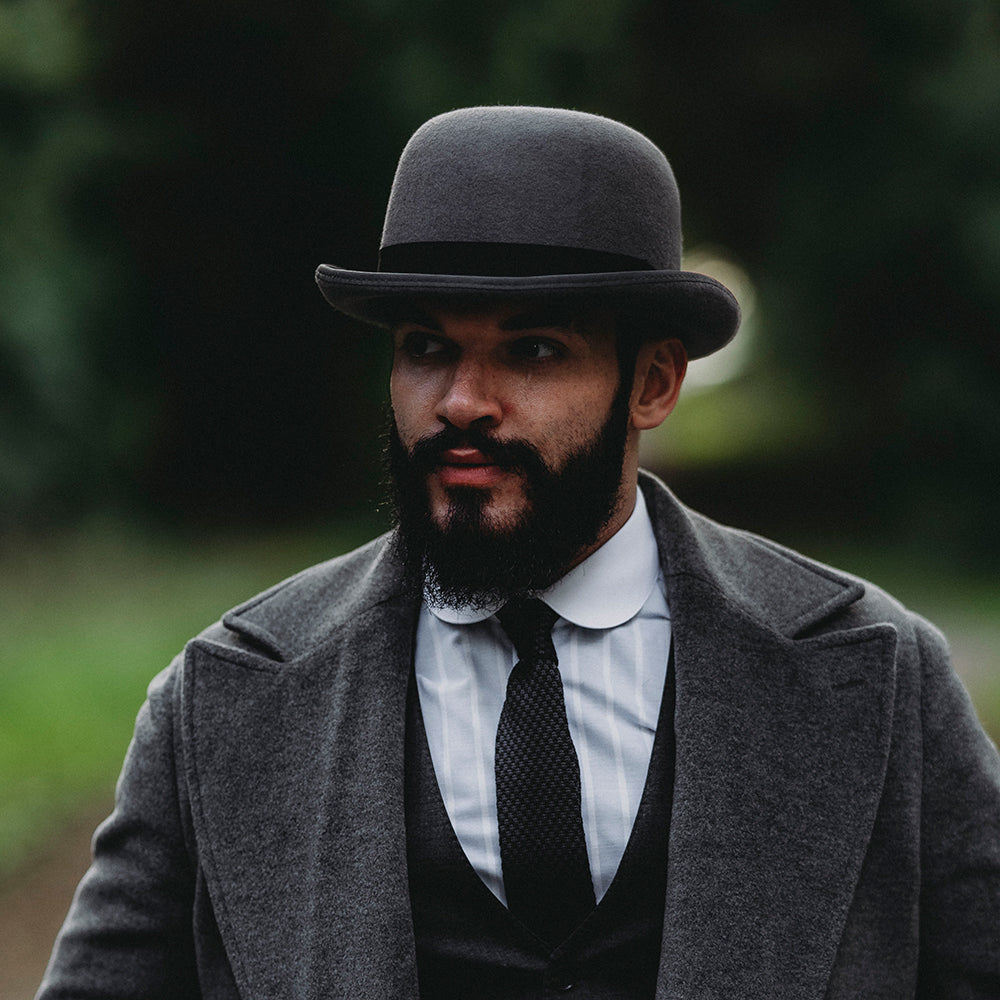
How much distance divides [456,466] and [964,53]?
39.7 ft

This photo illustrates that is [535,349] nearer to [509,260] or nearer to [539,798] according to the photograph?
[509,260]

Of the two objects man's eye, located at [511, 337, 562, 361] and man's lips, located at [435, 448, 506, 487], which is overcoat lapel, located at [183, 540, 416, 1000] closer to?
man's lips, located at [435, 448, 506, 487]

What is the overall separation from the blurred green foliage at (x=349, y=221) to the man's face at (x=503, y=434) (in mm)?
9233

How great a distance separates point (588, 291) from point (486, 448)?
1.10 feet

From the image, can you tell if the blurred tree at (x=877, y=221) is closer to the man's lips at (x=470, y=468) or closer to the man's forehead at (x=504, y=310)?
the man's forehead at (x=504, y=310)

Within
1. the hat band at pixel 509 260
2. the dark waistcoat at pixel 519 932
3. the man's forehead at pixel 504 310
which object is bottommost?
the dark waistcoat at pixel 519 932

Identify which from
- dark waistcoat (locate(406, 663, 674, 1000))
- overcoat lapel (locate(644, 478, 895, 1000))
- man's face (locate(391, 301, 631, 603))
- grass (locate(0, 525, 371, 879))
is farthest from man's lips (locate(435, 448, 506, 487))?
grass (locate(0, 525, 371, 879))

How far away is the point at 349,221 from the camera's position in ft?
44.4

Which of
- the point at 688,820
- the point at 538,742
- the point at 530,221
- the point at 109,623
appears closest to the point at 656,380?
the point at 530,221

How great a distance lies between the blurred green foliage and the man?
913 centimetres

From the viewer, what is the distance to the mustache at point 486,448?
2.16m

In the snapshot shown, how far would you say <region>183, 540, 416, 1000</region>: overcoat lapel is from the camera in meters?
2.15

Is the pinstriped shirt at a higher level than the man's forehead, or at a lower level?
lower

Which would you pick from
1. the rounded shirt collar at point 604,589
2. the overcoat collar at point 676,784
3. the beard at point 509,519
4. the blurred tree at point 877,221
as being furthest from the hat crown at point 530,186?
the blurred tree at point 877,221
